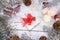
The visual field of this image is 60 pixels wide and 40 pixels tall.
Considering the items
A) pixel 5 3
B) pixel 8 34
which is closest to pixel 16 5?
pixel 5 3

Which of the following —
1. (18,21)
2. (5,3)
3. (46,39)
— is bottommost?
(46,39)

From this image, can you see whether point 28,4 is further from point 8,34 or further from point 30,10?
point 8,34

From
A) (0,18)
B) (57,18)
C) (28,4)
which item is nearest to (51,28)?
(57,18)

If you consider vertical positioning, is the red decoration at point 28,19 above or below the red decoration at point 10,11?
below

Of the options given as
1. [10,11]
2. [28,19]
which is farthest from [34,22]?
[10,11]

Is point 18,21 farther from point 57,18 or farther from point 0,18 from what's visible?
point 57,18

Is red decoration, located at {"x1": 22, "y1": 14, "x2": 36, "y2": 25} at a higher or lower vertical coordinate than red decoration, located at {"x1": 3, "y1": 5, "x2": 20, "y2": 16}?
lower

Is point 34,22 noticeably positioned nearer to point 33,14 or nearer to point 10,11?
point 33,14

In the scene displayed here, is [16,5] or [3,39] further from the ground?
[16,5]

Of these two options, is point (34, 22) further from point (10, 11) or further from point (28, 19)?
point (10, 11)
